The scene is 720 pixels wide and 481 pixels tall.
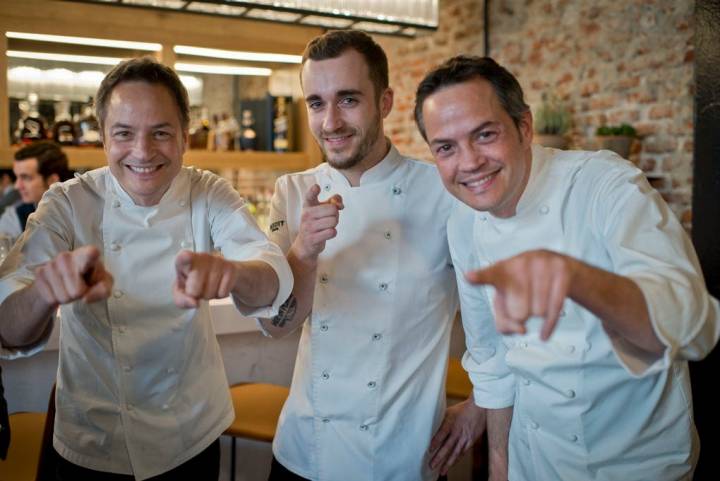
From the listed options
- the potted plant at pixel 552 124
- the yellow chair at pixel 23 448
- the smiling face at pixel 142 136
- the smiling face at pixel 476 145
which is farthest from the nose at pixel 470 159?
the potted plant at pixel 552 124

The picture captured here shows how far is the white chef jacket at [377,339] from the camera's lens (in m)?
1.59

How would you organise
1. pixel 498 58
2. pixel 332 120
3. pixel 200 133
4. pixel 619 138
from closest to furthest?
pixel 332 120
pixel 619 138
pixel 200 133
pixel 498 58

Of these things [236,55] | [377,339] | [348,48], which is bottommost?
[377,339]

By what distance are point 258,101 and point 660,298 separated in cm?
408

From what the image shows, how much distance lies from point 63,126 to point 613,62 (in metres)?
3.37

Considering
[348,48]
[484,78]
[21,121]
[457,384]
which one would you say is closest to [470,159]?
[484,78]

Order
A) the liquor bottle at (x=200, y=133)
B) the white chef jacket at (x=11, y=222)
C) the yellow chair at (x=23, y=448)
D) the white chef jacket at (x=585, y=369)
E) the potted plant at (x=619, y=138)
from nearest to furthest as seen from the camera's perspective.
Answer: the white chef jacket at (x=585, y=369) → the yellow chair at (x=23, y=448) → the white chef jacket at (x=11, y=222) → the potted plant at (x=619, y=138) → the liquor bottle at (x=200, y=133)

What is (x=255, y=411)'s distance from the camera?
217 centimetres

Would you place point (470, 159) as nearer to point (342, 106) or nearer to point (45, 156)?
point (342, 106)

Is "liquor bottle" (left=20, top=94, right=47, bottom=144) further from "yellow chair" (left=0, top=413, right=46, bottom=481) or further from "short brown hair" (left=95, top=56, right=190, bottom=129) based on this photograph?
"short brown hair" (left=95, top=56, right=190, bottom=129)

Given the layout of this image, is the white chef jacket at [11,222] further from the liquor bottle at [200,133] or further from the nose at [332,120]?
the nose at [332,120]

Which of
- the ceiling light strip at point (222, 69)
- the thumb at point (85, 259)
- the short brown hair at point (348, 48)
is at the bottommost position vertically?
the thumb at point (85, 259)

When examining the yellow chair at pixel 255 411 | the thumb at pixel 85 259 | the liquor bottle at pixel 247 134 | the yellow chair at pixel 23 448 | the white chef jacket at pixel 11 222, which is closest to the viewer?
the thumb at pixel 85 259

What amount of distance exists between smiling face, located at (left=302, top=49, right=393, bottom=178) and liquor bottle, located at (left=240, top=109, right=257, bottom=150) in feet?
10.2
